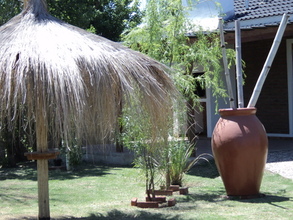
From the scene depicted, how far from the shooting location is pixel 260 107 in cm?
1467

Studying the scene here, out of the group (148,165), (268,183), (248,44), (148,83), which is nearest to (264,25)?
(248,44)

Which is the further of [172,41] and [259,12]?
[259,12]

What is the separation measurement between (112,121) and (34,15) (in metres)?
1.99

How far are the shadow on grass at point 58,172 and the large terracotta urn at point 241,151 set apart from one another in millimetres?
4214

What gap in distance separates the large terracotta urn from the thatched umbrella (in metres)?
1.35

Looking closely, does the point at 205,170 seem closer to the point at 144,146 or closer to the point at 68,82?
the point at 144,146

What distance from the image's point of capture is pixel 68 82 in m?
5.69

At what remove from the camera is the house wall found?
14180mm

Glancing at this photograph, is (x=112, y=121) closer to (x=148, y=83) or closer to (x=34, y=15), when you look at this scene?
(x=148, y=83)

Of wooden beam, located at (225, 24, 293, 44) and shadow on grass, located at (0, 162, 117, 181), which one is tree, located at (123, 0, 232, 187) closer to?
wooden beam, located at (225, 24, 293, 44)

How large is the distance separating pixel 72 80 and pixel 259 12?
9047 millimetres

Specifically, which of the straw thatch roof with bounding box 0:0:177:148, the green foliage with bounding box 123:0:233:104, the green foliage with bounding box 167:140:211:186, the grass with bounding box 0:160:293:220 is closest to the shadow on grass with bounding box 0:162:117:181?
the grass with bounding box 0:160:293:220

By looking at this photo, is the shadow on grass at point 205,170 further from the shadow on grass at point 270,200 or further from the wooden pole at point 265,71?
the wooden pole at point 265,71

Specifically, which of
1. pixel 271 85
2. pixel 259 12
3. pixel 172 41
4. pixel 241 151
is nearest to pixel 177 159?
pixel 241 151
